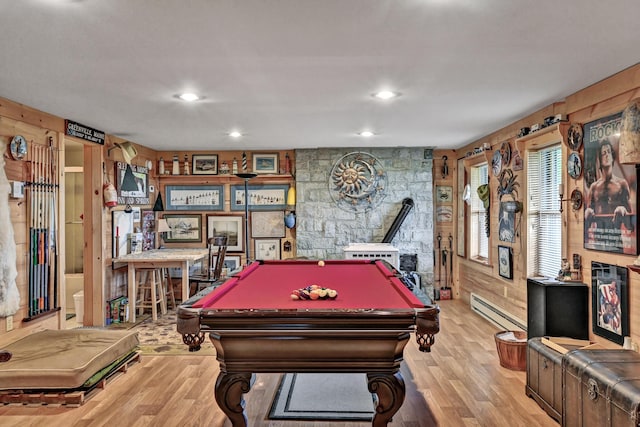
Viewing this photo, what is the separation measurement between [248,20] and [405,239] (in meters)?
4.95

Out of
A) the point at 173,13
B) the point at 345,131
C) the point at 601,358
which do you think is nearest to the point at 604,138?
the point at 601,358

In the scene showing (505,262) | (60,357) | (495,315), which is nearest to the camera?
(60,357)

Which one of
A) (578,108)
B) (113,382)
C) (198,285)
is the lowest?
(113,382)

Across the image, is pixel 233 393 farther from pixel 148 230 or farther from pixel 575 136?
pixel 148 230

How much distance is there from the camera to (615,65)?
283 cm

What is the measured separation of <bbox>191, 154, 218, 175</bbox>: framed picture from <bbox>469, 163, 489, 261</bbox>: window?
13.1ft

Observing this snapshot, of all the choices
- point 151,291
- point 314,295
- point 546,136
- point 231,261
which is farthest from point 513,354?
point 231,261

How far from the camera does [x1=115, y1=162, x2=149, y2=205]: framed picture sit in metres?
5.56

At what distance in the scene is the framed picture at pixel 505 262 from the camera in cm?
479

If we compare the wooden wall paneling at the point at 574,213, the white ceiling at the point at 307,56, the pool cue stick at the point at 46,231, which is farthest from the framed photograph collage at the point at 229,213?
the wooden wall paneling at the point at 574,213

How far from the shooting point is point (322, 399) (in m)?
3.15

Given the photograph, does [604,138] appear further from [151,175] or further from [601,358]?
[151,175]

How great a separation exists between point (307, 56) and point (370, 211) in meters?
4.16

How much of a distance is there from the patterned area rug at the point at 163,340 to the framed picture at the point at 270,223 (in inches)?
77.2
